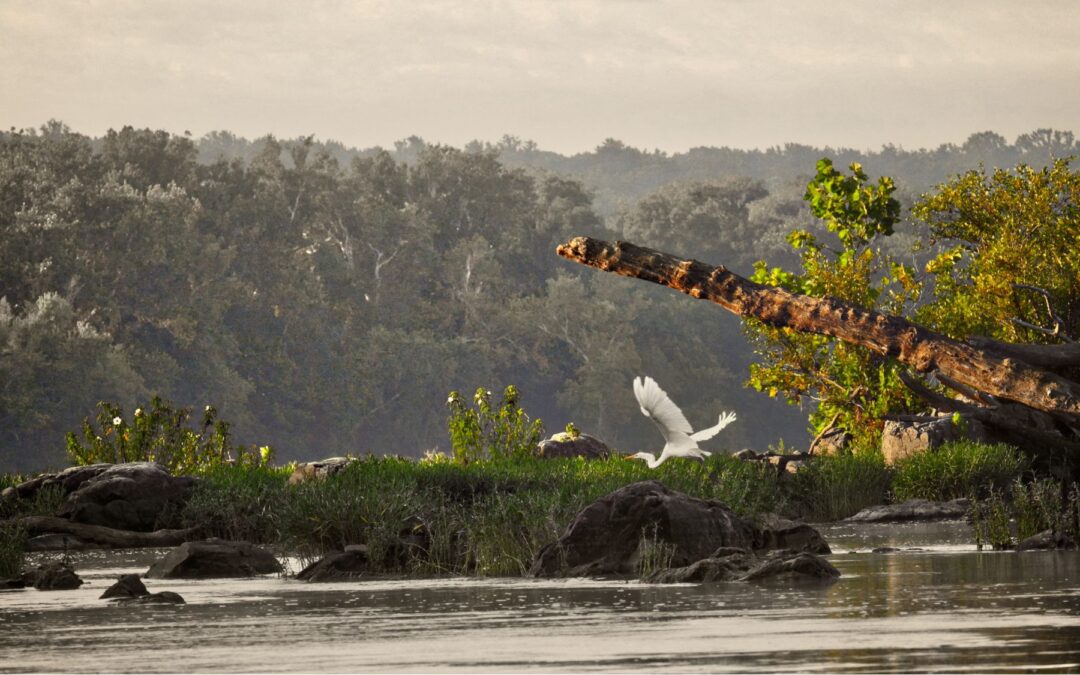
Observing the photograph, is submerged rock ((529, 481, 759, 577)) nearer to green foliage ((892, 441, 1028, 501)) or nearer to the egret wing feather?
the egret wing feather

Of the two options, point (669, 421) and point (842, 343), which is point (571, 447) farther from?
point (669, 421)

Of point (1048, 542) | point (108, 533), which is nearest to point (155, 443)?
point (108, 533)

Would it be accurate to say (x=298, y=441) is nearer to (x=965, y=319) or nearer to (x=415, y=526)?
(x=965, y=319)

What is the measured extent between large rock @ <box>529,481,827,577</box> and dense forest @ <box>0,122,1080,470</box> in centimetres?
4594

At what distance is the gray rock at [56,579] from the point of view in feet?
53.1

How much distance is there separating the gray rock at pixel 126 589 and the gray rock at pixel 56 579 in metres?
1.64

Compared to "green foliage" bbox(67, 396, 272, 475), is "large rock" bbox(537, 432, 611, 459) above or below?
below

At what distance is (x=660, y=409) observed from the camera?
2262cm

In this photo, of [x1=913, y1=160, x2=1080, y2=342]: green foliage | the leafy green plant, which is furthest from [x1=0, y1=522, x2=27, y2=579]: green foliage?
[x1=913, y1=160, x2=1080, y2=342]: green foliage

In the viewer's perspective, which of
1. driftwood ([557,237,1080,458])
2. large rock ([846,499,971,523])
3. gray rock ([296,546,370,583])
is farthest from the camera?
large rock ([846,499,971,523])

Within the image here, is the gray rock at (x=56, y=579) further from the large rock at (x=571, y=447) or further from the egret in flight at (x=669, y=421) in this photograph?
the large rock at (x=571, y=447)

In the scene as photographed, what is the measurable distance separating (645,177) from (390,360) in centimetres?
11195

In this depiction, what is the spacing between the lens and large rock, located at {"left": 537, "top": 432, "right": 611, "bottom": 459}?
111 ft

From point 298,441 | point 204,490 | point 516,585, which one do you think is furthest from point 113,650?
point 298,441
